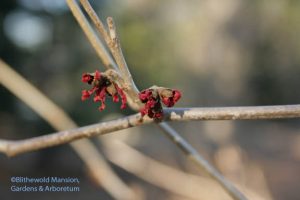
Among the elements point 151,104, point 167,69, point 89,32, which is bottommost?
point 151,104

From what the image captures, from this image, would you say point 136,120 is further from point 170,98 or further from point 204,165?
point 204,165

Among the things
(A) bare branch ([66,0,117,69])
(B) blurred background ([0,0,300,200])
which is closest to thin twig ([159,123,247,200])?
(A) bare branch ([66,0,117,69])

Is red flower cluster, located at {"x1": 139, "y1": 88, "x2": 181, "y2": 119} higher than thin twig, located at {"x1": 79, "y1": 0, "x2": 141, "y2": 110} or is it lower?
lower

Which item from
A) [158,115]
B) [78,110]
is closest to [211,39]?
[78,110]

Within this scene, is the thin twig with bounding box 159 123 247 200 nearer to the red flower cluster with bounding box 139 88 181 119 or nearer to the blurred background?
the red flower cluster with bounding box 139 88 181 119

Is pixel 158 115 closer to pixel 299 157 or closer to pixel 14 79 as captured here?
pixel 14 79

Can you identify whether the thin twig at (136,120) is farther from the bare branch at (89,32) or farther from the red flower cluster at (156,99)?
the bare branch at (89,32)

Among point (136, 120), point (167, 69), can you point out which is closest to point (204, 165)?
point (136, 120)
